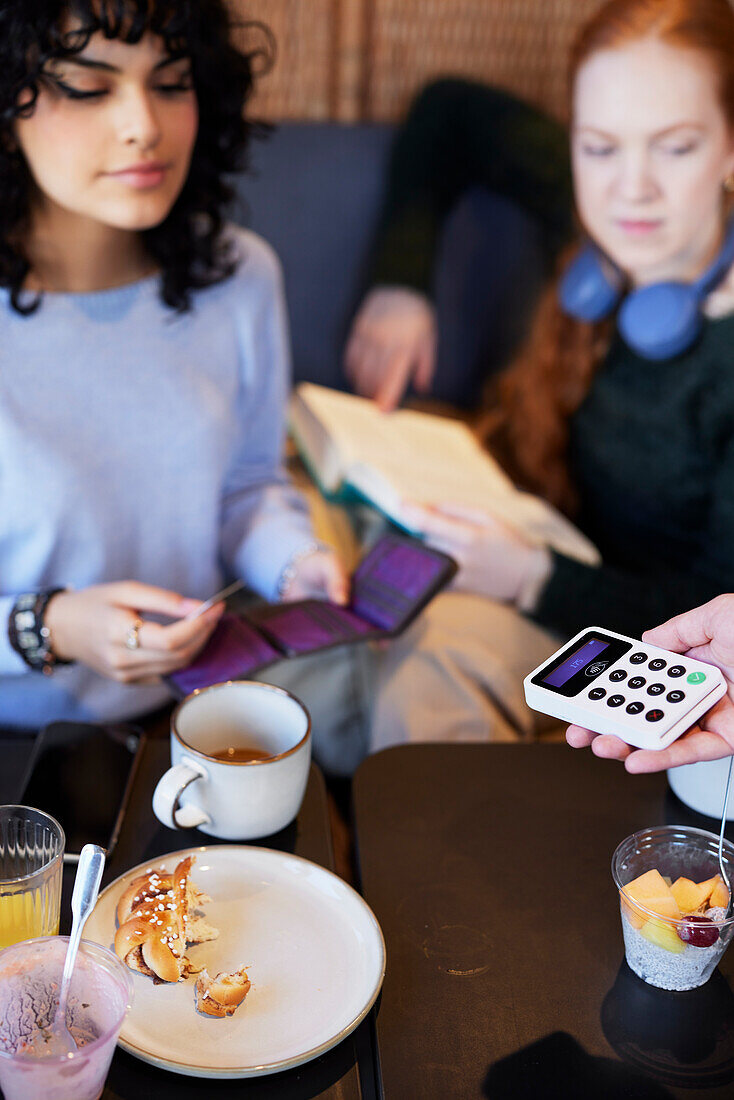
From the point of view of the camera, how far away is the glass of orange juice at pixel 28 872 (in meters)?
0.57

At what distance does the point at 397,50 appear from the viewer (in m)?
1.77

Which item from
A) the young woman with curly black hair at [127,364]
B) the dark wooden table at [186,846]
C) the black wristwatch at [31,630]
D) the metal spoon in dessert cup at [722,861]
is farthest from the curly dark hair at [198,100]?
the metal spoon in dessert cup at [722,861]

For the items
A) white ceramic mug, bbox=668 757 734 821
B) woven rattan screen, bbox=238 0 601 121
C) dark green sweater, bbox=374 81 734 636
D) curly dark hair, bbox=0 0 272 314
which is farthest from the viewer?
woven rattan screen, bbox=238 0 601 121

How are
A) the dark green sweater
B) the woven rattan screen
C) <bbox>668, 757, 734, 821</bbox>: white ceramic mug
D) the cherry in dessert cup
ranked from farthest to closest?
the woven rattan screen → the dark green sweater → <bbox>668, 757, 734, 821</bbox>: white ceramic mug → the cherry in dessert cup

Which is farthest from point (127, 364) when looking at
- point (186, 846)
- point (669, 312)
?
point (669, 312)

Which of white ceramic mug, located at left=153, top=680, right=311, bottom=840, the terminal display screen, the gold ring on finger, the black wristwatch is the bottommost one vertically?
the black wristwatch

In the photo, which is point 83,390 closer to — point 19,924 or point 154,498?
point 154,498

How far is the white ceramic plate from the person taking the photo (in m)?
0.53

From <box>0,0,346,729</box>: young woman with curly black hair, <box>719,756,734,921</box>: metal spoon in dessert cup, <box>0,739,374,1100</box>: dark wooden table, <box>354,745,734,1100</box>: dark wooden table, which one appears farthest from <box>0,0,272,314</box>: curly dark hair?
<box>719,756,734,921</box>: metal spoon in dessert cup

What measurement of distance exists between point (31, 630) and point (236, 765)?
38cm

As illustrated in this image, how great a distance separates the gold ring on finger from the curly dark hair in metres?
0.34

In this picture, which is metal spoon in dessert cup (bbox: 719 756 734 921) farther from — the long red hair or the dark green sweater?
the long red hair

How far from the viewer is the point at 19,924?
57 centimetres

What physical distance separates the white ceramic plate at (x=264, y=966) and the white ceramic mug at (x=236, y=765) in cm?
2
